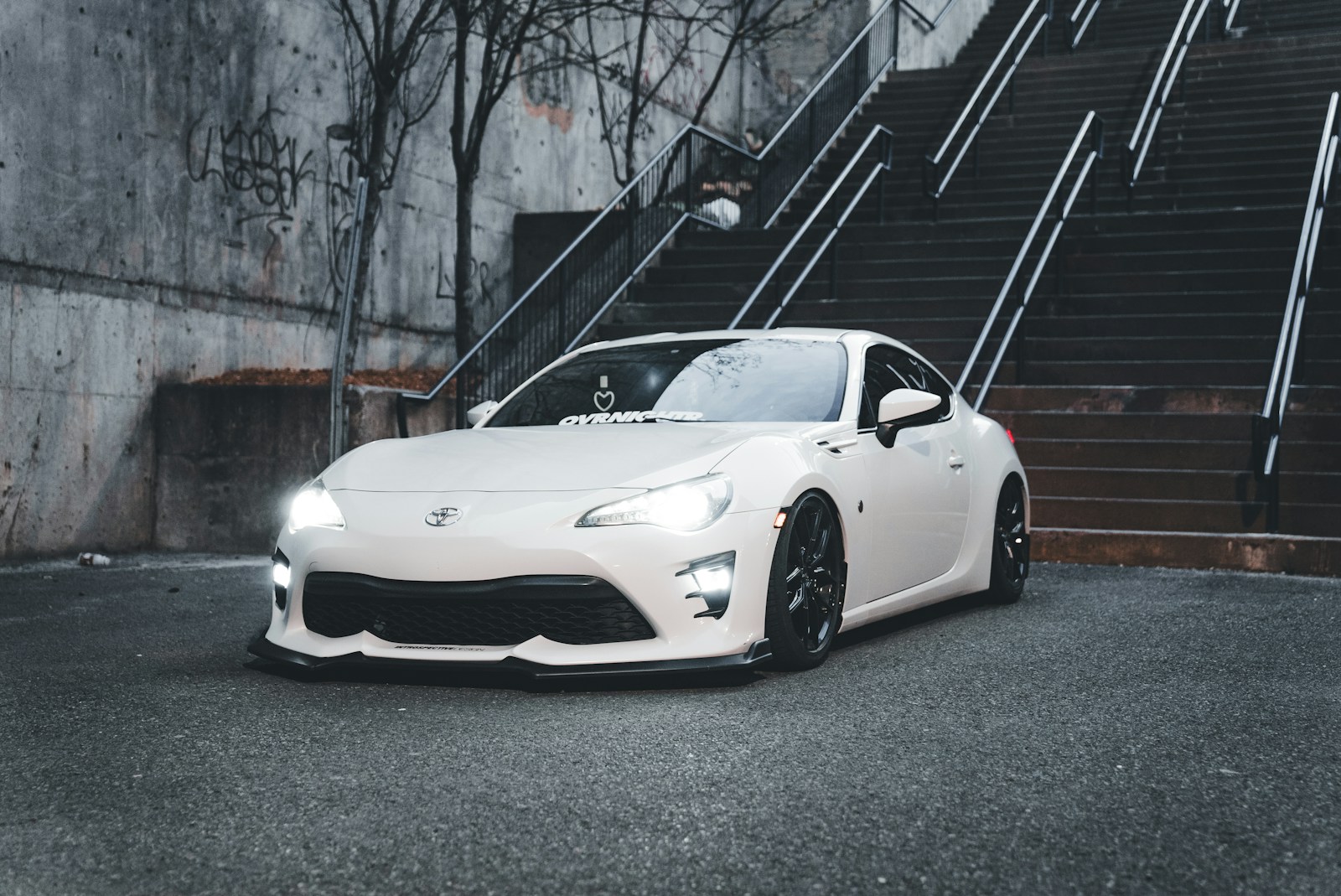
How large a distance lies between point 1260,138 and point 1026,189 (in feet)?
8.86

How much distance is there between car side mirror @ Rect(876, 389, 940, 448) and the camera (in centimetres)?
625

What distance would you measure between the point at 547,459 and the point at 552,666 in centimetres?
86

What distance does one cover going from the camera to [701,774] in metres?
4.12

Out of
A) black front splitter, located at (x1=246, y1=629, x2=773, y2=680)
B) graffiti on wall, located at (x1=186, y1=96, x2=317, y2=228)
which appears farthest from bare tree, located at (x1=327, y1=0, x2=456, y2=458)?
black front splitter, located at (x1=246, y1=629, x2=773, y2=680)

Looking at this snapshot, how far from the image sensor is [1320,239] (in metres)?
13.4

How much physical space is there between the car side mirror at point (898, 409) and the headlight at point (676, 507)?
45.1 inches

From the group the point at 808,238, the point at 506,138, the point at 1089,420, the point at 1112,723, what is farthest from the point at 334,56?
the point at 1112,723

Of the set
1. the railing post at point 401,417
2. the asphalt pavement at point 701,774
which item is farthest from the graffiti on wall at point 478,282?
the asphalt pavement at point 701,774

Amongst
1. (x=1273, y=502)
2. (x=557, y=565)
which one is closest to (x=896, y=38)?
(x=1273, y=502)

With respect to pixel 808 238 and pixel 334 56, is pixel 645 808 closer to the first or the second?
pixel 334 56

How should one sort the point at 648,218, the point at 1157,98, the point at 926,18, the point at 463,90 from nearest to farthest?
the point at 463,90 < the point at 648,218 < the point at 1157,98 < the point at 926,18

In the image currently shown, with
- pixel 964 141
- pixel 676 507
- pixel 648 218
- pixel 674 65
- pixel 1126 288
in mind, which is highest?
pixel 674 65

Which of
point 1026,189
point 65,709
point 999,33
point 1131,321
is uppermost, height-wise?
point 999,33

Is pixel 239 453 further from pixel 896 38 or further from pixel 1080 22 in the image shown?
pixel 1080 22
